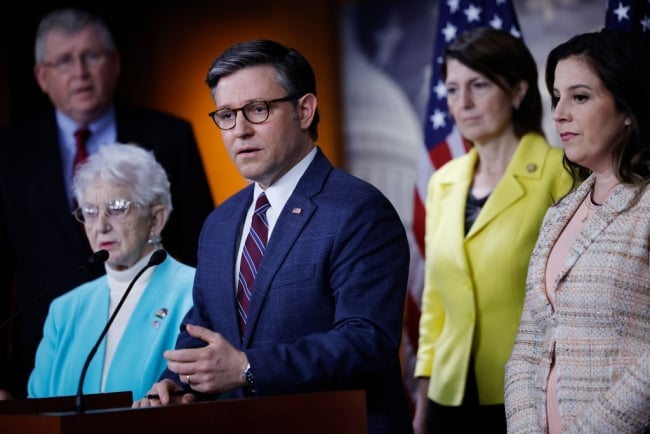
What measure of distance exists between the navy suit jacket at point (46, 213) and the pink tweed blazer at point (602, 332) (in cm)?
205

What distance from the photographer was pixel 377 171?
19.1 feet

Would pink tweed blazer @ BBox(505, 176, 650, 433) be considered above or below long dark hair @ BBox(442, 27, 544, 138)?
below

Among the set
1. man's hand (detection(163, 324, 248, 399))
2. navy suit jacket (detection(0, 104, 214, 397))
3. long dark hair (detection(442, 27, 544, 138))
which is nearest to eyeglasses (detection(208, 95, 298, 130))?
man's hand (detection(163, 324, 248, 399))

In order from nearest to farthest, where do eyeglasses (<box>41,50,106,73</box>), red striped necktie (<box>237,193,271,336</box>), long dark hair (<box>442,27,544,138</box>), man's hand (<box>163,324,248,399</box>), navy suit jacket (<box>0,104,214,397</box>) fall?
man's hand (<box>163,324,248,399</box>) → red striped necktie (<box>237,193,271,336</box>) → long dark hair (<box>442,27,544,138</box>) → navy suit jacket (<box>0,104,214,397</box>) → eyeglasses (<box>41,50,106,73</box>)

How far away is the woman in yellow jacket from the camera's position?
3.65m

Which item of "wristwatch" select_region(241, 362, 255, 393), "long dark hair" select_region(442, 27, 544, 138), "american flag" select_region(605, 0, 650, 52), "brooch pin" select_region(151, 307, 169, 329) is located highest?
"american flag" select_region(605, 0, 650, 52)

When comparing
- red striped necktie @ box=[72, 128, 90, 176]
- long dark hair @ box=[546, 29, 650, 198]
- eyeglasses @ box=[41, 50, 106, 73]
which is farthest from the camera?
eyeglasses @ box=[41, 50, 106, 73]

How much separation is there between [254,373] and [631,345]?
885 mm

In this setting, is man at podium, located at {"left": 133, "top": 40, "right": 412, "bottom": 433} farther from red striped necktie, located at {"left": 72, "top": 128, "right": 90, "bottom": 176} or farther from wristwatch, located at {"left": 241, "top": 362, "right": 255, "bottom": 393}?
red striped necktie, located at {"left": 72, "top": 128, "right": 90, "bottom": 176}

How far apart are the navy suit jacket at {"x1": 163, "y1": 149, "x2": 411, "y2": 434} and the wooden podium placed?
159 millimetres

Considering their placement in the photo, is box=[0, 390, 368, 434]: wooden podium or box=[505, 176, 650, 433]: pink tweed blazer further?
box=[505, 176, 650, 433]: pink tweed blazer

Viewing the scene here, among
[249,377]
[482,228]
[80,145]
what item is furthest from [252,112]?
[80,145]

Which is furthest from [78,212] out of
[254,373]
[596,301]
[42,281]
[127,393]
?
[596,301]

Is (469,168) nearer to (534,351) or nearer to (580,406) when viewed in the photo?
(534,351)
